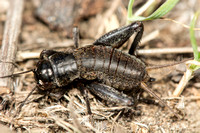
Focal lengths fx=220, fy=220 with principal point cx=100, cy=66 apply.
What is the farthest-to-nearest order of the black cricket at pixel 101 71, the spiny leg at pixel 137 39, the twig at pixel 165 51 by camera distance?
1. the twig at pixel 165 51
2. the spiny leg at pixel 137 39
3. the black cricket at pixel 101 71

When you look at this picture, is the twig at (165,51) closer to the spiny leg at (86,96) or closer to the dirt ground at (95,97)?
the dirt ground at (95,97)

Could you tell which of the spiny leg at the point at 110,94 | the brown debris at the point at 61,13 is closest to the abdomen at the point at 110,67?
the spiny leg at the point at 110,94

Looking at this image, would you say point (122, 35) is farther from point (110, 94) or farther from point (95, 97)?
point (95, 97)

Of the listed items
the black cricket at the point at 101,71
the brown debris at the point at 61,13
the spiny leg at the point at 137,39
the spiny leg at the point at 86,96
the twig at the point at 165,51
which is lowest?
the spiny leg at the point at 86,96

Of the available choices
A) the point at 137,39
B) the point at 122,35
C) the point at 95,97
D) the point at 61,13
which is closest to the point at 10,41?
the point at 61,13

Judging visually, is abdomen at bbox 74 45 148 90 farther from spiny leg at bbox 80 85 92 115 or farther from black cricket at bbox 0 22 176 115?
spiny leg at bbox 80 85 92 115

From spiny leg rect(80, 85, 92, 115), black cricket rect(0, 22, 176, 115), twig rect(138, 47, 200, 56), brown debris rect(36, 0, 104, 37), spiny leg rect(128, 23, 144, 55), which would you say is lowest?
spiny leg rect(80, 85, 92, 115)

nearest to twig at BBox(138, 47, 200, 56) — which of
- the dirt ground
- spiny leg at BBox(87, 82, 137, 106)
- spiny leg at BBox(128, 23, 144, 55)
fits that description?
the dirt ground
